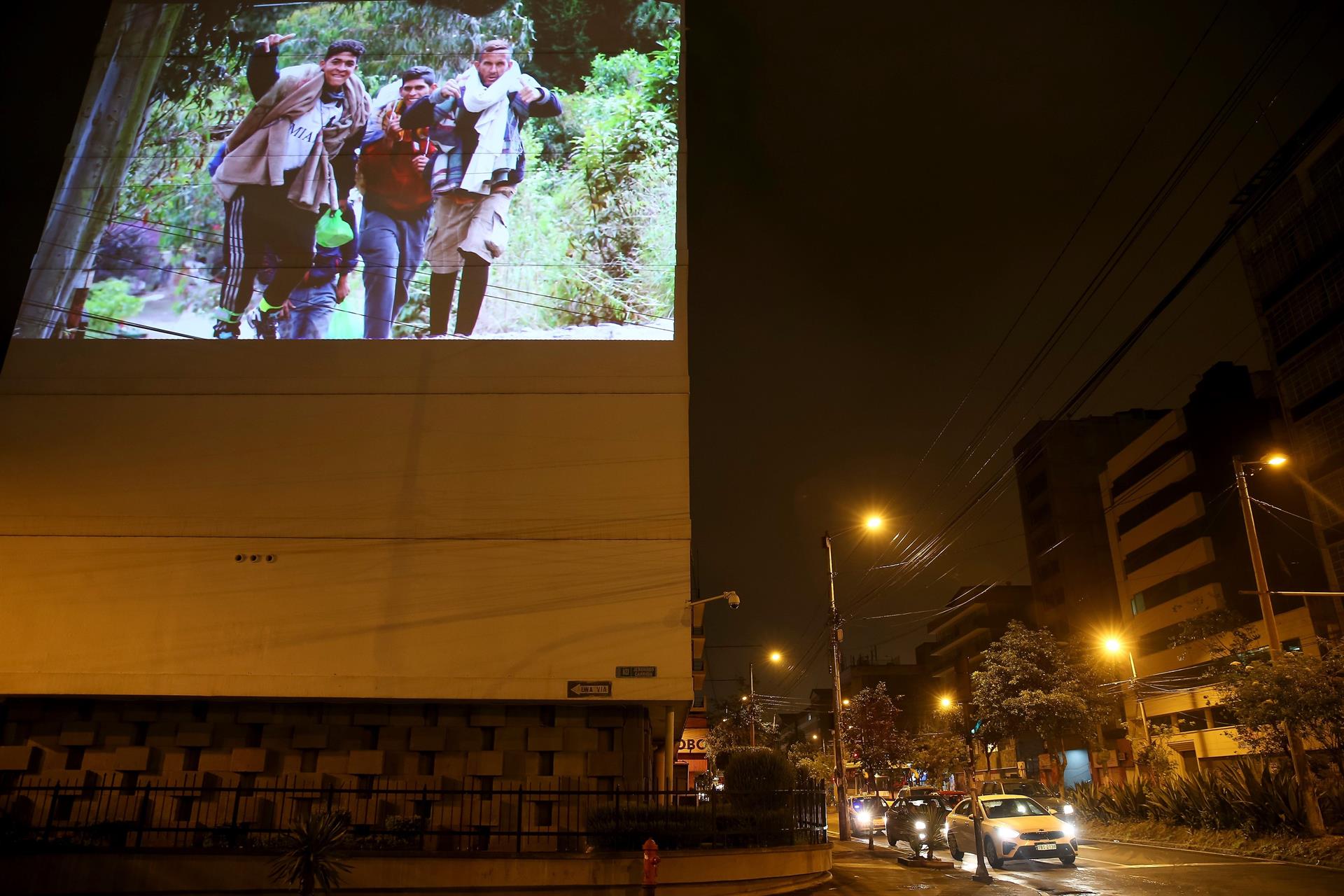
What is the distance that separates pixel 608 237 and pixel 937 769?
51645mm

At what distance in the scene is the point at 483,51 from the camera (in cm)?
2325

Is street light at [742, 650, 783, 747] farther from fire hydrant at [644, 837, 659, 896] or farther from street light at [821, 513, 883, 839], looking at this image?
fire hydrant at [644, 837, 659, 896]

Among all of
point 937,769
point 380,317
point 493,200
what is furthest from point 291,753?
point 937,769

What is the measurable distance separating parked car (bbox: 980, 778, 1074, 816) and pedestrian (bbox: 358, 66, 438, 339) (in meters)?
18.9

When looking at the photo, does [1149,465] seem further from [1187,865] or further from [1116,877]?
[1116,877]

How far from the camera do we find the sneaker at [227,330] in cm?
2133

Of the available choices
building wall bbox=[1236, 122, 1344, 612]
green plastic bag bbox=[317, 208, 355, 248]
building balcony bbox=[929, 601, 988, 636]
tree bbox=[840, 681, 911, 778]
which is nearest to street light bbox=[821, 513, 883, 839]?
green plastic bag bbox=[317, 208, 355, 248]

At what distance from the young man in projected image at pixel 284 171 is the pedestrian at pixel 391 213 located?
0.51 m

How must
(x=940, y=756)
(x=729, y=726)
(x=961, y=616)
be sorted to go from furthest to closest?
(x=961, y=616) → (x=729, y=726) → (x=940, y=756)

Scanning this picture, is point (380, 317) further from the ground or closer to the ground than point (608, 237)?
closer to the ground

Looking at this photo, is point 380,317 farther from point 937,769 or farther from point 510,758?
point 937,769

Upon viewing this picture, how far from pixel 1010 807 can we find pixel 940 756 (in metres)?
44.9

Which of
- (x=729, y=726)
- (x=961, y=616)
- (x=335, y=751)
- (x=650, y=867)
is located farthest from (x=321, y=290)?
(x=961, y=616)

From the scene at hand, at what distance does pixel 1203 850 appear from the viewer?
1988 cm
